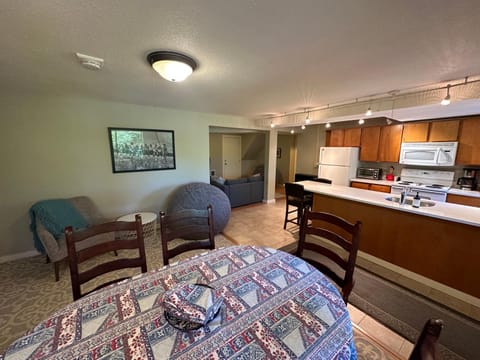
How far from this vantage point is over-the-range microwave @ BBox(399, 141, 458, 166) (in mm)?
3640

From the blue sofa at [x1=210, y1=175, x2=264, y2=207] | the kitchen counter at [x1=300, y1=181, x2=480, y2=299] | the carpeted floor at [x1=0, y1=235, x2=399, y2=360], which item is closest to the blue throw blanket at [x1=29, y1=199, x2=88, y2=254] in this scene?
the carpeted floor at [x1=0, y1=235, x2=399, y2=360]

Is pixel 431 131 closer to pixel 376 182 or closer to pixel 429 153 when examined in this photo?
pixel 429 153

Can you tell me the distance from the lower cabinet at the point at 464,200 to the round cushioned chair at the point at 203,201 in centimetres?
405

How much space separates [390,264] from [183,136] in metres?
3.89

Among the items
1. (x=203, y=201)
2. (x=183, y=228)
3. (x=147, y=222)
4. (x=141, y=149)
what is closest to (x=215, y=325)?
(x=183, y=228)

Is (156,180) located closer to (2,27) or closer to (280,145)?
(2,27)

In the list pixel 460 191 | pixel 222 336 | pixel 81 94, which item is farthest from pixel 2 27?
pixel 460 191

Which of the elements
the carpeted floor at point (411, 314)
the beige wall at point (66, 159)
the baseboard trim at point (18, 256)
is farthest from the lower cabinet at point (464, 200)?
the baseboard trim at point (18, 256)

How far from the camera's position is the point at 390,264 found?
8.51 feet

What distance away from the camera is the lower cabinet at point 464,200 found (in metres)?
3.34

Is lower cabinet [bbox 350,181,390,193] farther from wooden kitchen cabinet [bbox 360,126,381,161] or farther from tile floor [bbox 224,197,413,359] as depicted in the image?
tile floor [bbox 224,197,413,359]

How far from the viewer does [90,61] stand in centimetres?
162

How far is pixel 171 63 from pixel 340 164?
4.72m

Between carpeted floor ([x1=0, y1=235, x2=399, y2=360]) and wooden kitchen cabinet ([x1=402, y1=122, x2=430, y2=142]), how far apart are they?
164 inches
